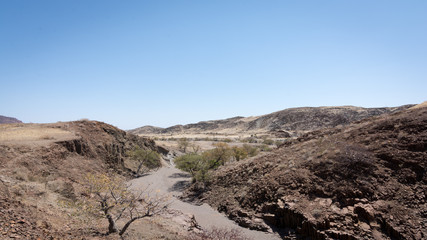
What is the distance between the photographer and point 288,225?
11.6m

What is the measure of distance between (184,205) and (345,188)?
11.0 meters

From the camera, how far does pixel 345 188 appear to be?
11.7 metres

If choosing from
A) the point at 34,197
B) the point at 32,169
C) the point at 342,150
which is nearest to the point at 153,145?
the point at 32,169

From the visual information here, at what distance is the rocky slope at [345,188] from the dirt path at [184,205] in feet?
1.91

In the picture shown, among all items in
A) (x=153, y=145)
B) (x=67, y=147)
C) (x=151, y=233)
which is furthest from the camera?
(x=153, y=145)

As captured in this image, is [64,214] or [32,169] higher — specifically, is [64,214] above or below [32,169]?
below

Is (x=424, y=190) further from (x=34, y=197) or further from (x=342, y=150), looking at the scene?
(x=34, y=197)

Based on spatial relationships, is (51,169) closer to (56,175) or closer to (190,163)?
(56,175)

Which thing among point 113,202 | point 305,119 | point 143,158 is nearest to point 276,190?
point 113,202

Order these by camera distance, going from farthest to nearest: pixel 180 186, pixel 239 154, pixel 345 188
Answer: pixel 239 154 → pixel 180 186 → pixel 345 188

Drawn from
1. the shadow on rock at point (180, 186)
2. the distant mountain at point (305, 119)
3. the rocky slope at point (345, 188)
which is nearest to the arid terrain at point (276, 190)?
the rocky slope at point (345, 188)

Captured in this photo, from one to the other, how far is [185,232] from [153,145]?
26326 mm

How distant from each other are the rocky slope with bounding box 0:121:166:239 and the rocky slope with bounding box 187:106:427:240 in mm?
8937

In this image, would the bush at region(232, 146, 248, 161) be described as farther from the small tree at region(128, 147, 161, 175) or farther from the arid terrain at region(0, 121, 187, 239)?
the arid terrain at region(0, 121, 187, 239)
